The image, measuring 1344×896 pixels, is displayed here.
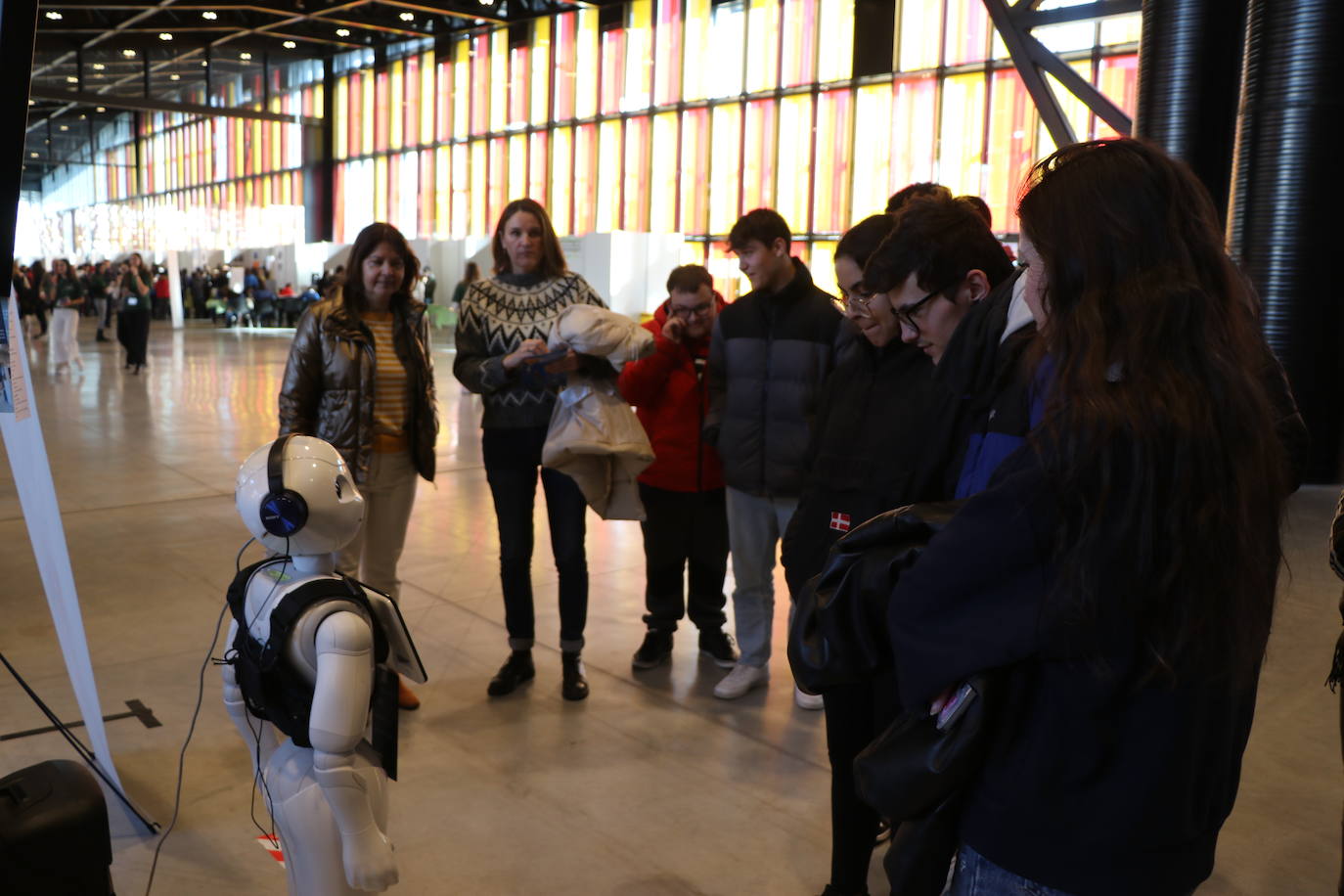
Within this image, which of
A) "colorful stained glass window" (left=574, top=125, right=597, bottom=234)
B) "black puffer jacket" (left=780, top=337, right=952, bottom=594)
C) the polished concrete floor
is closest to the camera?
"black puffer jacket" (left=780, top=337, right=952, bottom=594)

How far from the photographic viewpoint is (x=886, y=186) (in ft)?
62.0

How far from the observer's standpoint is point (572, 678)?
3912mm

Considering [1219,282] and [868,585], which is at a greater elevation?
[1219,282]

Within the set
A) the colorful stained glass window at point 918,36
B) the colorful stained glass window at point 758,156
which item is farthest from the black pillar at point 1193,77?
the colorful stained glass window at point 758,156

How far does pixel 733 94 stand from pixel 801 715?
18.9 metres

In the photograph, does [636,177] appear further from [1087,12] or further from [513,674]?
[513,674]

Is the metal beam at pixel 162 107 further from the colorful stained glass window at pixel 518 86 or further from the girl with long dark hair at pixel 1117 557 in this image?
the girl with long dark hair at pixel 1117 557

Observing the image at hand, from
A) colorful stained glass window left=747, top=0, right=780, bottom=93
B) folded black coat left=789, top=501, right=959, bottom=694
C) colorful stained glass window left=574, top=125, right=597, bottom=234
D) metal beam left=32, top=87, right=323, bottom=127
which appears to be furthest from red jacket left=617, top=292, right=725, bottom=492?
metal beam left=32, top=87, right=323, bottom=127

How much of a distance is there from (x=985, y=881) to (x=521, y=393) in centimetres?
271

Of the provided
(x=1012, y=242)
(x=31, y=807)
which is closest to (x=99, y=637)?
(x=31, y=807)

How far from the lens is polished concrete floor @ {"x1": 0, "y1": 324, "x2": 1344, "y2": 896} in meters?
2.79

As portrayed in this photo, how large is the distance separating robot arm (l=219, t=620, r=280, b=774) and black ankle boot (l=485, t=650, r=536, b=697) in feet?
5.31

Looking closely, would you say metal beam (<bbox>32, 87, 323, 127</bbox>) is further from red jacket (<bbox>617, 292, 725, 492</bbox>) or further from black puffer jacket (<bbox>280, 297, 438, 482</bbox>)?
red jacket (<bbox>617, 292, 725, 492</bbox>)

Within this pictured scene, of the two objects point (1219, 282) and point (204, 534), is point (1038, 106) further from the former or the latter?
point (1219, 282)
